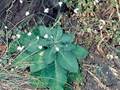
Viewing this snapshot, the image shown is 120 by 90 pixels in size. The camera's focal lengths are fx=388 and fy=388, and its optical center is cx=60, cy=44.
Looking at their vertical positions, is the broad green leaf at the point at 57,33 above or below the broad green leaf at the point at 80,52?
above

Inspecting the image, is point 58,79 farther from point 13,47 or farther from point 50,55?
point 13,47

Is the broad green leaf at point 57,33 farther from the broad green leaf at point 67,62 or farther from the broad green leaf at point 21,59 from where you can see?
the broad green leaf at point 21,59

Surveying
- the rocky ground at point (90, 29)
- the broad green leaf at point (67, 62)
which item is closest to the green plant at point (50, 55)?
the broad green leaf at point (67, 62)

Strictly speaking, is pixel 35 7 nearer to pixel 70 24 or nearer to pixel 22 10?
pixel 22 10

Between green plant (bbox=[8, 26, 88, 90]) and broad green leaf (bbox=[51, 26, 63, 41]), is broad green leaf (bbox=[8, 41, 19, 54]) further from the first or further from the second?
broad green leaf (bbox=[51, 26, 63, 41])

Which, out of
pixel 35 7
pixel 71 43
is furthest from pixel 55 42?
pixel 35 7
